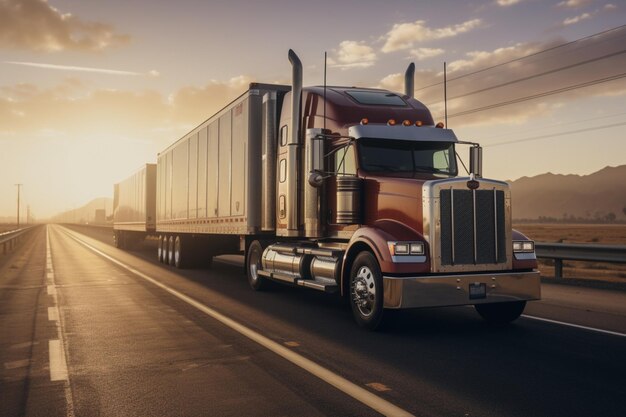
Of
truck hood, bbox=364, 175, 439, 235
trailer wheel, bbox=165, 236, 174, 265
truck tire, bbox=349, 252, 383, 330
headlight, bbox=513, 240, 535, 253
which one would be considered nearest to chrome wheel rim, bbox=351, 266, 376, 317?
truck tire, bbox=349, 252, 383, 330

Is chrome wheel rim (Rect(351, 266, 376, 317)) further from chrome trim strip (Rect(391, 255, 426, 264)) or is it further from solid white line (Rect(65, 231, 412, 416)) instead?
solid white line (Rect(65, 231, 412, 416))

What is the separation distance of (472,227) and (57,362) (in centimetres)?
527

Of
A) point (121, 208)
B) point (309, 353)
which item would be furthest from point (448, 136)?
point (121, 208)

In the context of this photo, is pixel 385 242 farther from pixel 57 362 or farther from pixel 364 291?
pixel 57 362

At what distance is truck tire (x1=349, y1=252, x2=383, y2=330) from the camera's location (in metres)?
7.96

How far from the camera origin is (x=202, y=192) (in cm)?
1728

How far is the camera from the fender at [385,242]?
7.72m

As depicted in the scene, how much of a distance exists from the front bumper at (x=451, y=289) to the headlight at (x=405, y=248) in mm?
333

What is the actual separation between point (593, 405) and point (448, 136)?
5617 mm

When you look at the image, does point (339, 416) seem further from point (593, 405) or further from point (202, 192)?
point (202, 192)

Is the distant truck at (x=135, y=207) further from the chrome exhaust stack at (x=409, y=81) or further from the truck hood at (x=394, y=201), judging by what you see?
the truck hood at (x=394, y=201)

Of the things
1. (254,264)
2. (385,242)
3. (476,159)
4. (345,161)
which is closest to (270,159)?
(254,264)

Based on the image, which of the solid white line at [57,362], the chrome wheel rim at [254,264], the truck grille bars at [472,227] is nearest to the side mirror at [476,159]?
the truck grille bars at [472,227]

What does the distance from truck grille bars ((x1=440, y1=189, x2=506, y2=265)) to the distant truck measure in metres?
19.9
